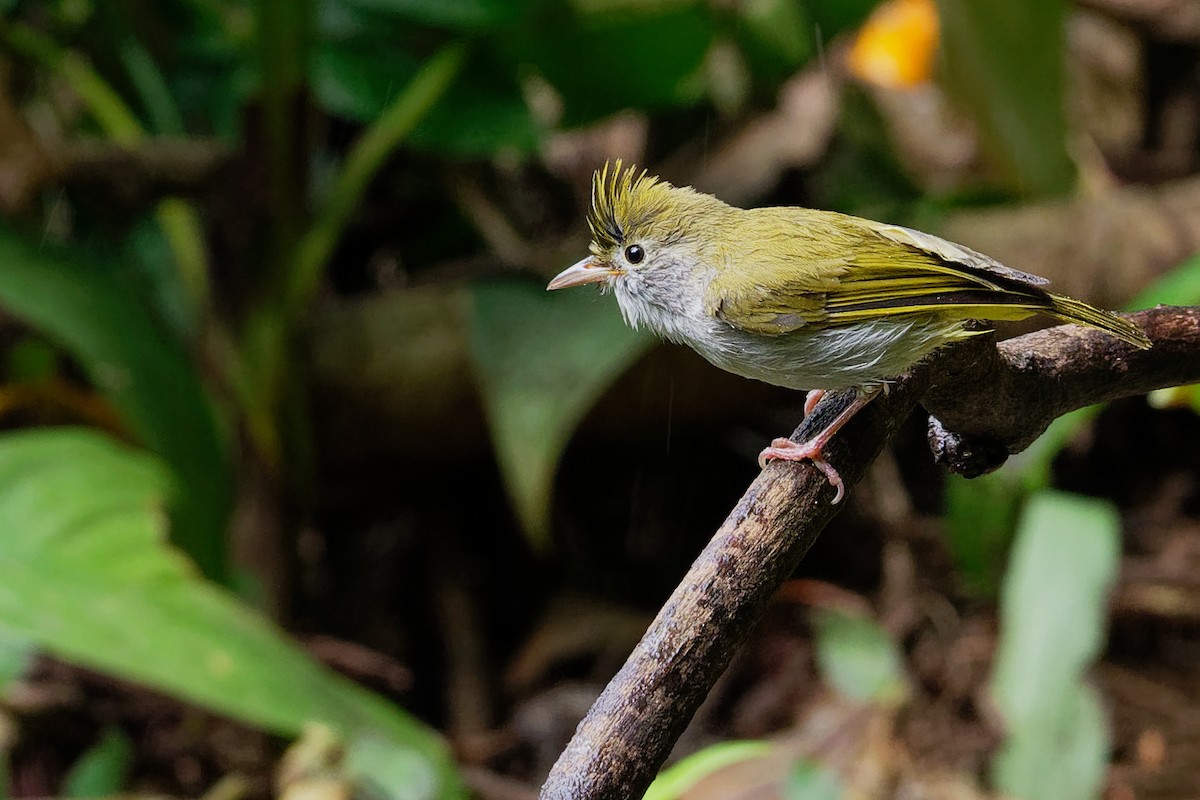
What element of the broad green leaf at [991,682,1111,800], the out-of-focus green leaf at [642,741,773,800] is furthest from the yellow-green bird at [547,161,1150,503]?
the broad green leaf at [991,682,1111,800]

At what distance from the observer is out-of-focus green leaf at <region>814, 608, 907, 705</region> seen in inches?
127

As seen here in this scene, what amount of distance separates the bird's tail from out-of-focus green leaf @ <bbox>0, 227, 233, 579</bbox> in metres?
2.62

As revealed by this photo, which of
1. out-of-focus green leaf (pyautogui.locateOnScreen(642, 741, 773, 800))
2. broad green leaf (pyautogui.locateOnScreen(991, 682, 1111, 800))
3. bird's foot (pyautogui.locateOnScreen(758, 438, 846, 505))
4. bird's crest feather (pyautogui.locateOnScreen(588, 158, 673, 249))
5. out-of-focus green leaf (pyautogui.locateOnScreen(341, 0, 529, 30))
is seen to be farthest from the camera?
out-of-focus green leaf (pyautogui.locateOnScreen(341, 0, 529, 30))

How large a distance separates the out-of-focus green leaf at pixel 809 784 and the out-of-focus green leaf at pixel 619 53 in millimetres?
2268

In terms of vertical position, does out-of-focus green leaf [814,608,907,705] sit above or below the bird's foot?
below

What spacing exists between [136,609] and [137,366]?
1.08 metres

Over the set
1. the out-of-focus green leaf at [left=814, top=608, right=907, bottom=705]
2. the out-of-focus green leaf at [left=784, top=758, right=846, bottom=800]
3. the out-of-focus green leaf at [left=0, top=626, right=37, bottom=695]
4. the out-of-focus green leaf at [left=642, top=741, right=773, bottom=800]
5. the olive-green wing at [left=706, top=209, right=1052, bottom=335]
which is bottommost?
the out-of-focus green leaf at [left=814, top=608, right=907, bottom=705]

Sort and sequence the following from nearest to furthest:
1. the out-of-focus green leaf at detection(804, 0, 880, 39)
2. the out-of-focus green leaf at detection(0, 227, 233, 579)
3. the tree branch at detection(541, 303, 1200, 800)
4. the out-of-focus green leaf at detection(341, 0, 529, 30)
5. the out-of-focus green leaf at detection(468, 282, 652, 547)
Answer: the tree branch at detection(541, 303, 1200, 800) → the out-of-focus green leaf at detection(468, 282, 652, 547) → the out-of-focus green leaf at detection(0, 227, 233, 579) → the out-of-focus green leaf at detection(341, 0, 529, 30) → the out-of-focus green leaf at detection(804, 0, 880, 39)

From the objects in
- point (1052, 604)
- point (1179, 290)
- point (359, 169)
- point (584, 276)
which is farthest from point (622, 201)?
point (359, 169)

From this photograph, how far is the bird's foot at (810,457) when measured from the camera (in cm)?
136

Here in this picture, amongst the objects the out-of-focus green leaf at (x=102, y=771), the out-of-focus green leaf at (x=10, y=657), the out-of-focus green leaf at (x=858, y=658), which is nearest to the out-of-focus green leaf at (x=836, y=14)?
the out-of-focus green leaf at (x=858, y=658)

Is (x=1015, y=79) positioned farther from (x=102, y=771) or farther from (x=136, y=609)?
(x=102, y=771)

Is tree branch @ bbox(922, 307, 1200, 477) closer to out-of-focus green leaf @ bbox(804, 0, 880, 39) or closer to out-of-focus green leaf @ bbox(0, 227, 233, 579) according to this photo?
out-of-focus green leaf @ bbox(0, 227, 233, 579)

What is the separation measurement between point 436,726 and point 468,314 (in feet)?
4.89
